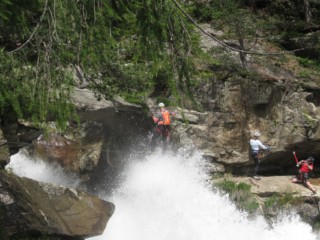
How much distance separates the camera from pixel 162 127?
14852 mm

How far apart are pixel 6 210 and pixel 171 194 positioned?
21.0 ft

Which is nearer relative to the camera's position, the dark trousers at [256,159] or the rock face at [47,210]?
the rock face at [47,210]

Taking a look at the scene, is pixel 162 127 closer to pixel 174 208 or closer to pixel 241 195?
pixel 174 208

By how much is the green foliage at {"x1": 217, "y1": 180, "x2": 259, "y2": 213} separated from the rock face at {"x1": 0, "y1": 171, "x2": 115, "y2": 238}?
511 centimetres

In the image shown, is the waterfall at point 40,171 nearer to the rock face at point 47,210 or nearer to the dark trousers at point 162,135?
the dark trousers at point 162,135

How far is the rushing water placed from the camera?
1256 centimetres

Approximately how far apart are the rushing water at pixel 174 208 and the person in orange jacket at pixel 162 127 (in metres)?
0.62

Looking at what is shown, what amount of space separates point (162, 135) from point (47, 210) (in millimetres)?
5979

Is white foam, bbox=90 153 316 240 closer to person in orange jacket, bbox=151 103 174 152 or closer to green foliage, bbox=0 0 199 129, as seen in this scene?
person in orange jacket, bbox=151 103 174 152

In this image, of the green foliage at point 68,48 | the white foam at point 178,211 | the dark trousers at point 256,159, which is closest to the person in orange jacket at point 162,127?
the white foam at point 178,211

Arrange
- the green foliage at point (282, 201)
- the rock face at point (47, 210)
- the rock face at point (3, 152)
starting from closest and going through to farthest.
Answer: the rock face at point (47, 210) → the rock face at point (3, 152) → the green foliage at point (282, 201)

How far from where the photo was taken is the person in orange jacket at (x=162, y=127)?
572 inches

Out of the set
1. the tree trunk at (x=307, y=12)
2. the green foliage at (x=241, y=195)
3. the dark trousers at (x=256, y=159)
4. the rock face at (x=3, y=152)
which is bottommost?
the green foliage at (x=241, y=195)

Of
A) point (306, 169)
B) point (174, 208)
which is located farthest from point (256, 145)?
point (174, 208)
